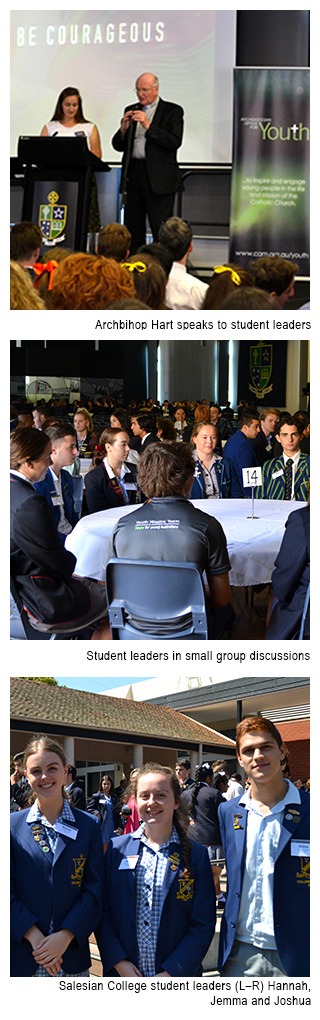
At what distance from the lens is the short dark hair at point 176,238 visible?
430 centimetres

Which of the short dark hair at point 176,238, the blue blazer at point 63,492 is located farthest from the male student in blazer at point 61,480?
the short dark hair at point 176,238

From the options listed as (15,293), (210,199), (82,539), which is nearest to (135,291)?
(15,293)

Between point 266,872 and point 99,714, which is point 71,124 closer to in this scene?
point 99,714

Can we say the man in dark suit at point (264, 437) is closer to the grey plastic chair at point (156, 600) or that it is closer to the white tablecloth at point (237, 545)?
the white tablecloth at point (237, 545)

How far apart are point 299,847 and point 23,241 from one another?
3.05m

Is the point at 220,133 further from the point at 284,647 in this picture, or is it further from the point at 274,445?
the point at 284,647

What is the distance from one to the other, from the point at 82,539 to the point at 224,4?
209 centimetres

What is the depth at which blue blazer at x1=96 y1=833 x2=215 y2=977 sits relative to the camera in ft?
6.89

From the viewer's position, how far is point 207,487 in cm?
480

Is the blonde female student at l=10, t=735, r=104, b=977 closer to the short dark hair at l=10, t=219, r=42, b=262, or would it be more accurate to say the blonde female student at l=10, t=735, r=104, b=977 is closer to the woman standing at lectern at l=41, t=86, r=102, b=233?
the short dark hair at l=10, t=219, r=42, b=262

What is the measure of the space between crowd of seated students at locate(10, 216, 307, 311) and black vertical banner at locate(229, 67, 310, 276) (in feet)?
8.73

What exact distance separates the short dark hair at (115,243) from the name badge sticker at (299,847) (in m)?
3.04

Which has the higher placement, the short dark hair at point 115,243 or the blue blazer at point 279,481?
the short dark hair at point 115,243

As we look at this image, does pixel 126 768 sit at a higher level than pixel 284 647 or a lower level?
lower
